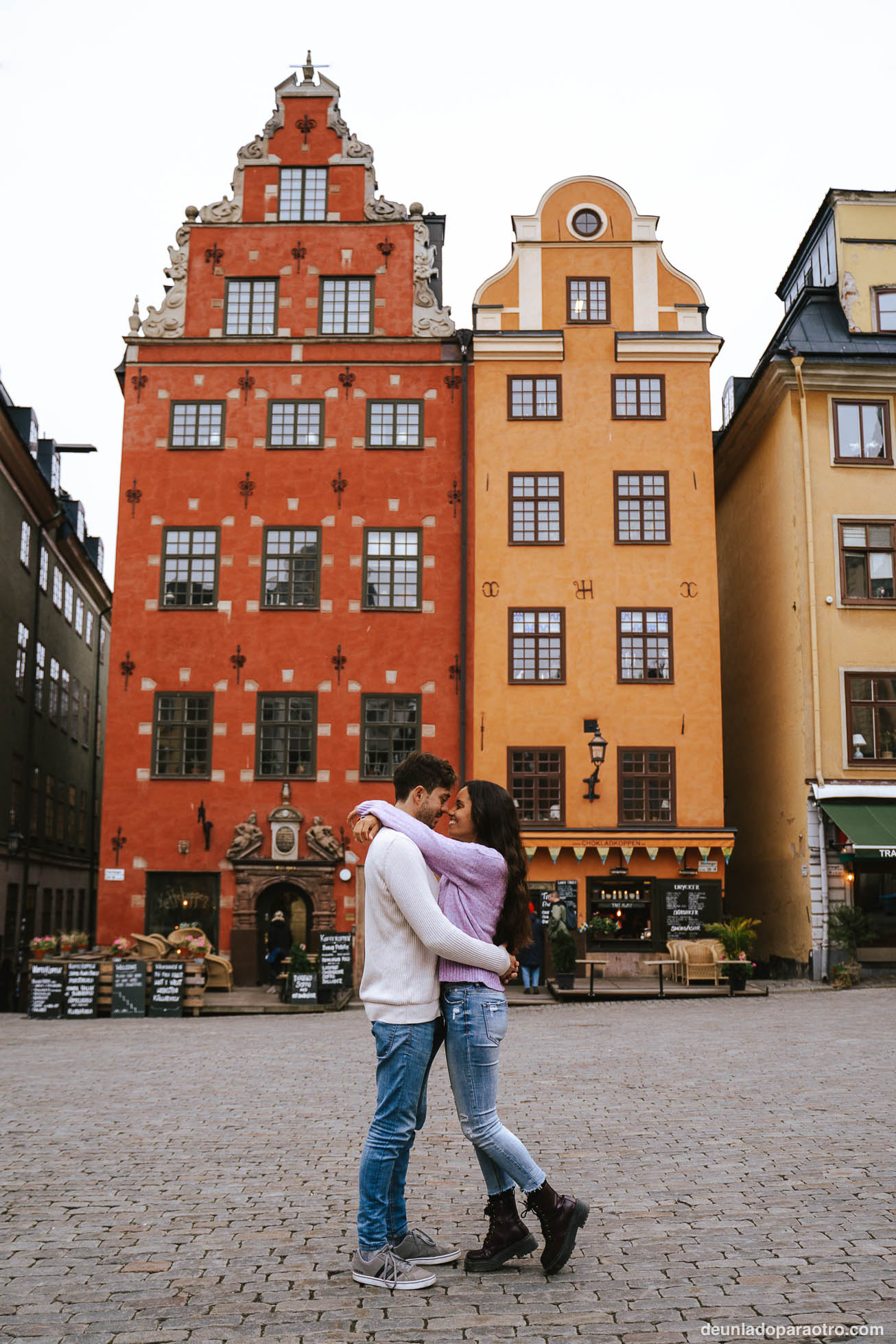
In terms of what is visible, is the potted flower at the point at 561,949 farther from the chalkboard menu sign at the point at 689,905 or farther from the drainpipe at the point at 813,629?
the drainpipe at the point at 813,629

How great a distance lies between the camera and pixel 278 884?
27.3m

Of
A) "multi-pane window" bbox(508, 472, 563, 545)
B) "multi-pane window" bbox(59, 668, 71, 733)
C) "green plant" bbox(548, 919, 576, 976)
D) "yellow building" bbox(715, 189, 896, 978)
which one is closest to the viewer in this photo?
"green plant" bbox(548, 919, 576, 976)

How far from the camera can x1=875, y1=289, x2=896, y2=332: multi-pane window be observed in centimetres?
2933

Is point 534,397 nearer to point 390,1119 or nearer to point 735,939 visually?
point 735,939

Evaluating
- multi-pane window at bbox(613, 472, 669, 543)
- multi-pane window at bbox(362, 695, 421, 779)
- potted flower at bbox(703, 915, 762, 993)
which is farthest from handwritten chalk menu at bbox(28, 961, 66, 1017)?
multi-pane window at bbox(613, 472, 669, 543)

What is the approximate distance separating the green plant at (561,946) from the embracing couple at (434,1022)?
18.2 meters

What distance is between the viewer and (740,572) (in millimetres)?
32094

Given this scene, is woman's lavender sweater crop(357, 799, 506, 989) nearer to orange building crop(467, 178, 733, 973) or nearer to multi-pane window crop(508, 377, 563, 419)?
orange building crop(467, 178, 733, 973)

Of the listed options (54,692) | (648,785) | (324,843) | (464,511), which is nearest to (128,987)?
(324,843)

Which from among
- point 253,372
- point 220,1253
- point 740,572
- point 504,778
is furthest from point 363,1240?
point 740,572

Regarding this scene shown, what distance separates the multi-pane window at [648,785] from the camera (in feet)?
90.1

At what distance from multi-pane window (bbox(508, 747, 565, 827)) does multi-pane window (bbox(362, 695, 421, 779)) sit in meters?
2.23

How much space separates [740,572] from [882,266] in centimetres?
781

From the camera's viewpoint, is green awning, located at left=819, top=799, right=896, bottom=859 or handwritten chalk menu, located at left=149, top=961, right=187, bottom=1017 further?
green awning, located at left=819, top=799, right=896, bottom=859
